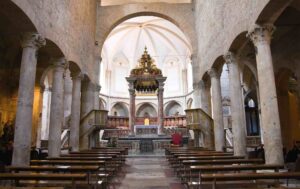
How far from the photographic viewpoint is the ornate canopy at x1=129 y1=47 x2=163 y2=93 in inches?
848

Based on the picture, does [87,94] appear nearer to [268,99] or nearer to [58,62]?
[58,62]

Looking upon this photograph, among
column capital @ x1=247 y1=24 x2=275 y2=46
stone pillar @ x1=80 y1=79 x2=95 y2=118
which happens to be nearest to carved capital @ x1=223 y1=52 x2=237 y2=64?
column capital @ x1=247 y1=24 x2=275 y2=46

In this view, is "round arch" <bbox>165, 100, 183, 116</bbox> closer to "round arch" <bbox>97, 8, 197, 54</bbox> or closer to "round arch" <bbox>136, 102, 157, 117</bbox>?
"round arch" <bbox>136, 102, 157, 117</bbox>

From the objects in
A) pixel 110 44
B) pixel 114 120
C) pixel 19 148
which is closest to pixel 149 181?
pixel 19 148

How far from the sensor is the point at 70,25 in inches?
525

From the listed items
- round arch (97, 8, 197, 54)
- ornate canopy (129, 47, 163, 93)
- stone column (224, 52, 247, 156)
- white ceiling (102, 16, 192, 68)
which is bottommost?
stone column (224, 52, 247, 156)

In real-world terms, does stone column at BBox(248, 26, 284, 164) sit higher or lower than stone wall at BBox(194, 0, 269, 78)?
lower

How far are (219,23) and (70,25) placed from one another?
809cm

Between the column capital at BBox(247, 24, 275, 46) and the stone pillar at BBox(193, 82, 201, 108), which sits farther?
the stone pillar at BBox(193, 82, 201, 108)

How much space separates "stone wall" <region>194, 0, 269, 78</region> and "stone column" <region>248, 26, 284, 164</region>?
2.13 feet

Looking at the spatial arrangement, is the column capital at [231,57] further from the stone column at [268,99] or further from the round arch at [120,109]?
the round arch at [120,109]

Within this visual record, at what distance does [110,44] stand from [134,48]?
12.4 feet

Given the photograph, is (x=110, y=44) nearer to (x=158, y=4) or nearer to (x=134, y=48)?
(x=134, y=48)

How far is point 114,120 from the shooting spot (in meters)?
33.5
